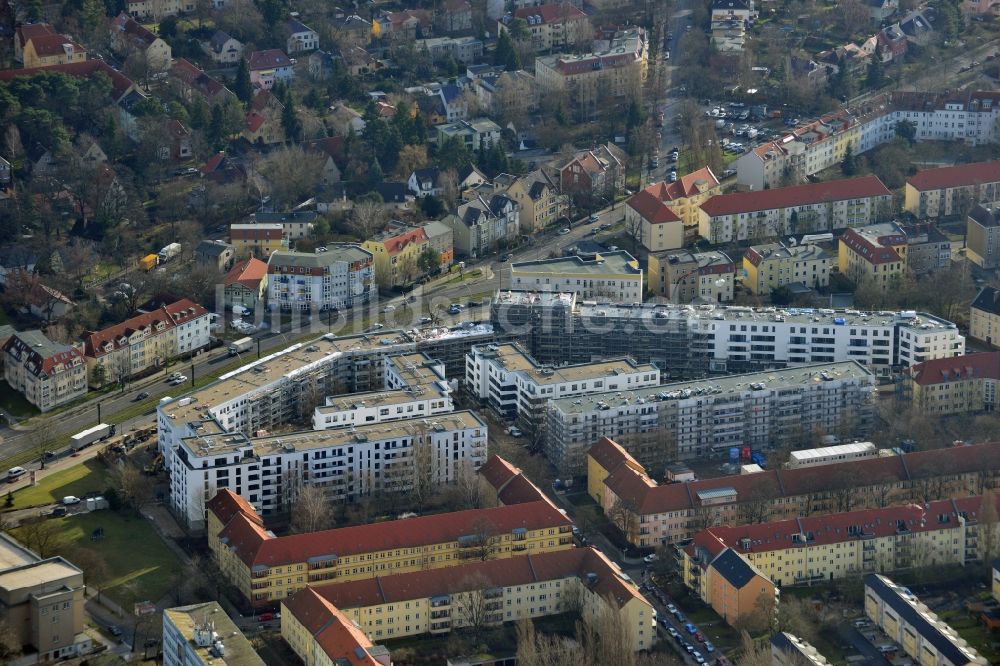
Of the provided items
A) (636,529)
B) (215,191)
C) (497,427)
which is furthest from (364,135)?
(636,529)

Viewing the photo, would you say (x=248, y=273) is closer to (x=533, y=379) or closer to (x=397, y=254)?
(x=397, y=254)

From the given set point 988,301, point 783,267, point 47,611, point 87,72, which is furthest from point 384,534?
point 87,72

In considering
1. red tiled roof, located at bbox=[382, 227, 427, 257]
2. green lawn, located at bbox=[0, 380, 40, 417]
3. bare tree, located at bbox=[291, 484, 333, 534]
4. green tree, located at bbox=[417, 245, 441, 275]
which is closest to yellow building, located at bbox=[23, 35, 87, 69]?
red tiled roof, located at bbox=[382, 227, 427, 257]

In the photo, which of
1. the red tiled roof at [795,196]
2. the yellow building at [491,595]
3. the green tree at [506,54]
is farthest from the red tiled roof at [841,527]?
the green tree at [506,54]

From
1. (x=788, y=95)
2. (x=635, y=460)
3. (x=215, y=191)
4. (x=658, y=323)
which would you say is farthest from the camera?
(x=788, y=95)

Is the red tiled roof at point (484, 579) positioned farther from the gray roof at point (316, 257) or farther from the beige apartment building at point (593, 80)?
the beige apartment building at point (593, 80)

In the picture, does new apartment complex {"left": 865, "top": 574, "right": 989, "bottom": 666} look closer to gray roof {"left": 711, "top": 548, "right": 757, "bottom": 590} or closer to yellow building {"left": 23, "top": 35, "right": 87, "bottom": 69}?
gray roof {"left": 711, "top": 548, "right": 757, "bottom": 590}

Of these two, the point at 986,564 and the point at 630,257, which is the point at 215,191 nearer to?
the point at 630,257
